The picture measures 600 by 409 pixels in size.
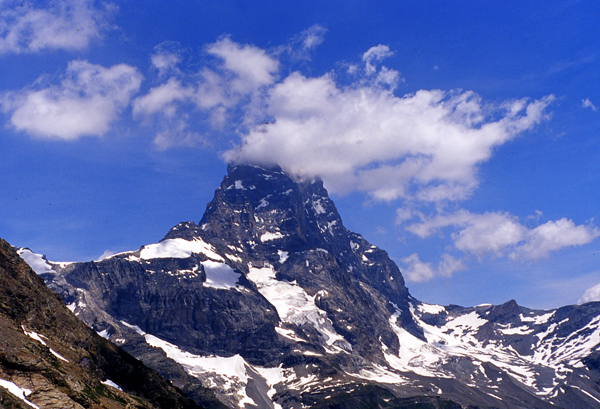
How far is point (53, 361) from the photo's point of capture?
401 ft

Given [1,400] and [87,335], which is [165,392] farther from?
[1,400]

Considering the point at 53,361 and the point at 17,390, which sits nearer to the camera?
the point at 17,390

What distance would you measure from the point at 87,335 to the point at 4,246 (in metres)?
31.6

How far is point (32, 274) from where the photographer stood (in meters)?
167

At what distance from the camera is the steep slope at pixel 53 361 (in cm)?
9891

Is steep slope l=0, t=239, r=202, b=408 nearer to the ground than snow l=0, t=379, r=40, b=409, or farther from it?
farther from it

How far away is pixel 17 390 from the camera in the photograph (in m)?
95.2

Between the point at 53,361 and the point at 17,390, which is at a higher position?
the point at 53,361

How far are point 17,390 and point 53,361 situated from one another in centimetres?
2744

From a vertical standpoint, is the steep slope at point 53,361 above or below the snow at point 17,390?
above

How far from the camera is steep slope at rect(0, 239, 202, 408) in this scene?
98.9 m

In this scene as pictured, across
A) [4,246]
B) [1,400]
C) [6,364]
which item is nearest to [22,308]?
[4,246]

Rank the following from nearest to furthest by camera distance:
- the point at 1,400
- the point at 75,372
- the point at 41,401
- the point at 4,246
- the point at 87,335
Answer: the point at 1,400
the point at 41,401
the point at 75,372
the point at 4,246
the point at 87,335

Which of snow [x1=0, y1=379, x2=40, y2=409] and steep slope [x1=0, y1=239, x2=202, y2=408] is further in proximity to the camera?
steep slope [x1=0, y1=239, x2=202, y2=408]
